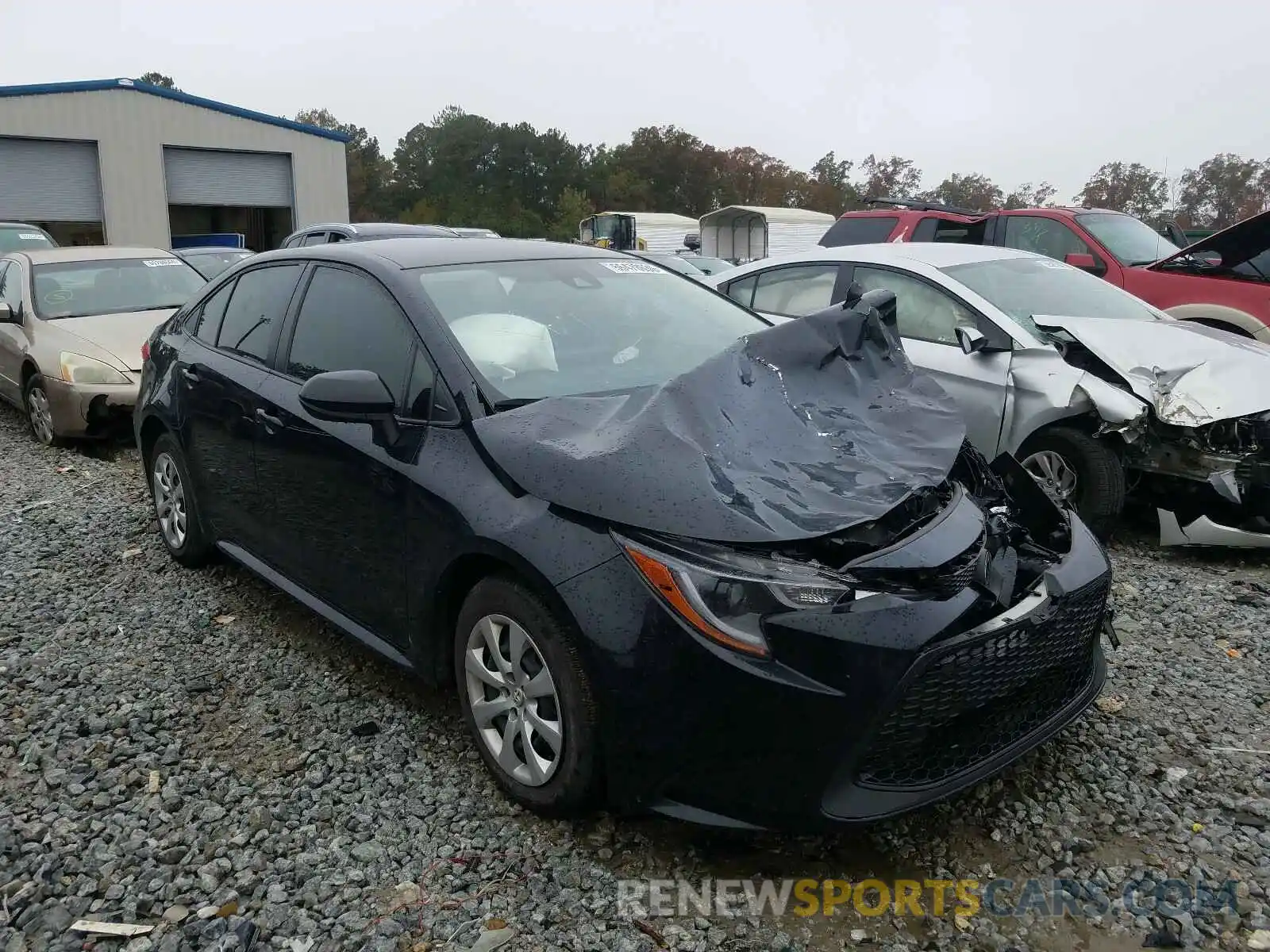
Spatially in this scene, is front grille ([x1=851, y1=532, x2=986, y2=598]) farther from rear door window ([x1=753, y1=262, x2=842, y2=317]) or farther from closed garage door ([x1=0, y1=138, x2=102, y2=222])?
closed garage door ([x1=0, y1=138, x2=102, y2=222])

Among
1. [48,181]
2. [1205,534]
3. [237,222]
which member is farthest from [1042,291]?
[237,222]

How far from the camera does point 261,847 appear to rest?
268cm

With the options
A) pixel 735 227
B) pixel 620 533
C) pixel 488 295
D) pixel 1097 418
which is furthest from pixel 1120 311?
pixel 735 227

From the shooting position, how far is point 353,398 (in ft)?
9.85

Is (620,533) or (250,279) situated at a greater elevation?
(250,279)

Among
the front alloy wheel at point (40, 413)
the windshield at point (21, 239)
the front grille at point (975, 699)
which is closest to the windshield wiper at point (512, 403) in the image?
the front grille at point (975, 699)

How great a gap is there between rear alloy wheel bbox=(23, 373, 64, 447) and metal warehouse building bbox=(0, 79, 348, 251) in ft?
72.2

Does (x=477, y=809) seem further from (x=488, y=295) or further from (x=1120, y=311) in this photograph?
(x=1120, y=311)

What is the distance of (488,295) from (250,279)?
1.53 metres

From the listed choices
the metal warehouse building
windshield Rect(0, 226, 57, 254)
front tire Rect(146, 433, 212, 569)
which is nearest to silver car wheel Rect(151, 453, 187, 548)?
front tire Rect(146, 433, 212, 569)

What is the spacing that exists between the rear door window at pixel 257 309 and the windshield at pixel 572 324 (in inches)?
34.1

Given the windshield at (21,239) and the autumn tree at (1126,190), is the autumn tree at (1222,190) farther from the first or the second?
the windshield at (21,239)

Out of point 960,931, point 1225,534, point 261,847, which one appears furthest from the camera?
point 1225,534

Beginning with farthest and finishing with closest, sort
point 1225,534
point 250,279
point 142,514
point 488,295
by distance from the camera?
point 142,514
point 1225,534
point 250,279
point 488,295
